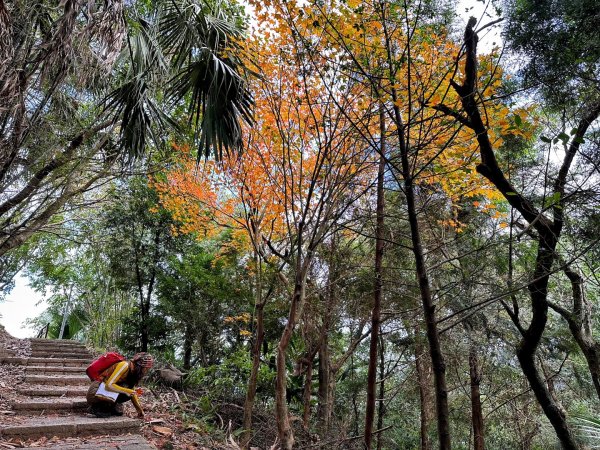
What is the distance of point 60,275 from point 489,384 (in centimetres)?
1644

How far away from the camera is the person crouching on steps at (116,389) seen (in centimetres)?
446

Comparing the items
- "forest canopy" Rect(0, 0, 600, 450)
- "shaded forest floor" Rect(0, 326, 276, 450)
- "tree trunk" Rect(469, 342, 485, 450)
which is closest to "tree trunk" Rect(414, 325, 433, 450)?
"forest canopy" Rect(0, 0, 600, 450)

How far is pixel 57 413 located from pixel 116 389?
0.97m

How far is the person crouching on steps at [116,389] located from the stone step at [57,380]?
5.85ft

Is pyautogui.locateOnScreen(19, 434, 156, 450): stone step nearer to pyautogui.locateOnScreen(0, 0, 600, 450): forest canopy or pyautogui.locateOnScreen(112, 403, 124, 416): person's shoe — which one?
pyautogui.locateOnScreen(112, 403, 124, 416): person's shoe

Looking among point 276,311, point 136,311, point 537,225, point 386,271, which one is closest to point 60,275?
point 136,311

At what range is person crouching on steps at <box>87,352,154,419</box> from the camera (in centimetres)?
446

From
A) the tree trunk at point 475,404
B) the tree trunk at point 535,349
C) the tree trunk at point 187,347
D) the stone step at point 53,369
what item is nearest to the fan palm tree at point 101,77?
the stone step at point 53,369

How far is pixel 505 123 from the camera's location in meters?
3.52

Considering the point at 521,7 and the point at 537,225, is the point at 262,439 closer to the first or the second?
the point at 537,225

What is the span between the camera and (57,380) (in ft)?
19.7

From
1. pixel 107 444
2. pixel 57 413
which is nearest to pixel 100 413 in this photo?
pixel 57 413

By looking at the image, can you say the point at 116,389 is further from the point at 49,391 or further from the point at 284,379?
the point at 284,379

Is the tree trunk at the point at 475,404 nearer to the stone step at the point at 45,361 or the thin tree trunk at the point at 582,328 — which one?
the thin tree trunk at the point at 582,328
